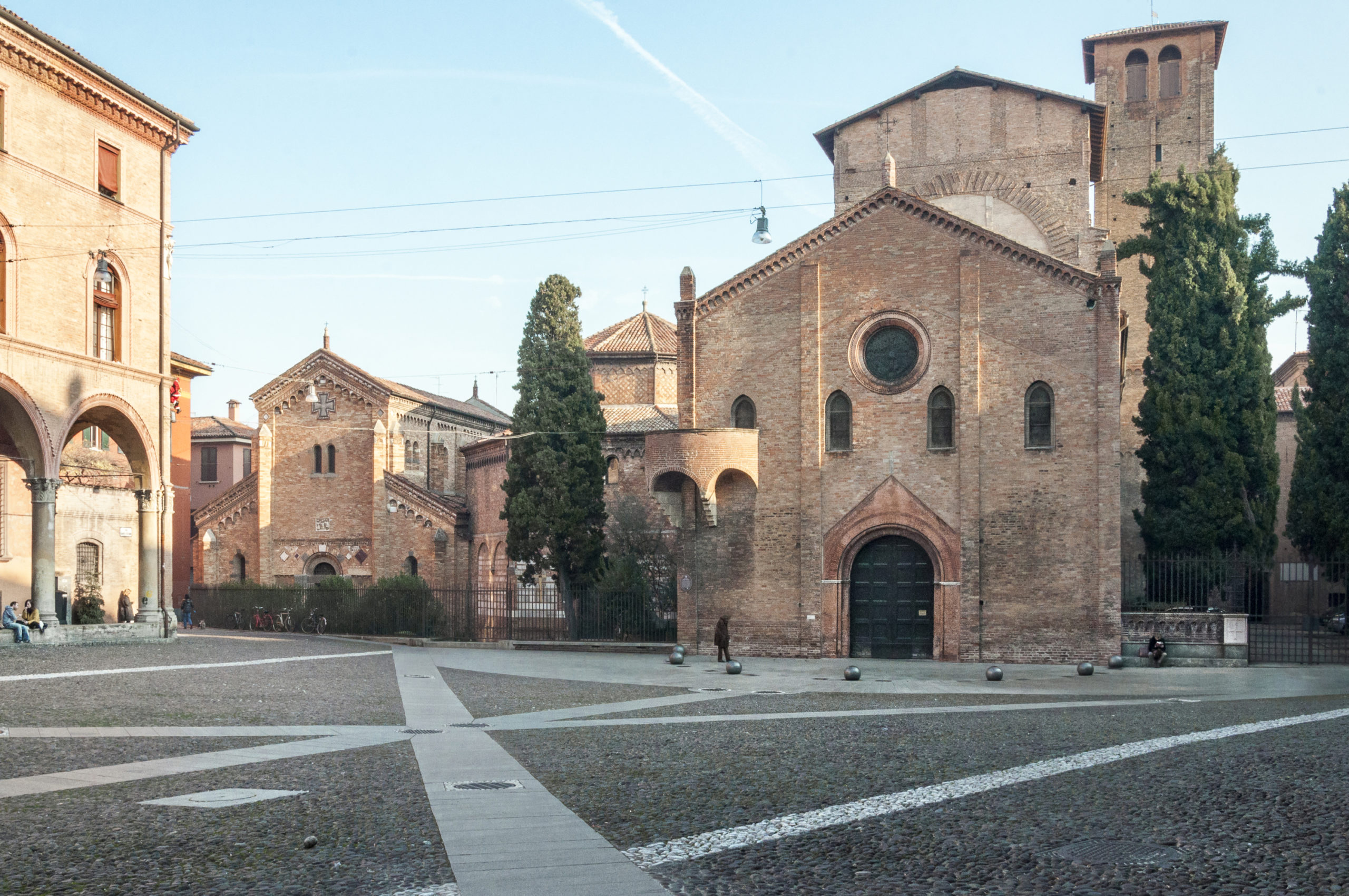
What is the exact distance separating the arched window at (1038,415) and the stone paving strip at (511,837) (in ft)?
55.6

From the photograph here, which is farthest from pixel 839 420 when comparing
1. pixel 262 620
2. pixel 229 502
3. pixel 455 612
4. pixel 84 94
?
pixel 229 502

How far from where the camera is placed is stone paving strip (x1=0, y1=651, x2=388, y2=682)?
719 inches

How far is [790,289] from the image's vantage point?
→ 1089 inches

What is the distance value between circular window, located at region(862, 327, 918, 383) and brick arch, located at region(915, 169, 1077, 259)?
6.38 metres

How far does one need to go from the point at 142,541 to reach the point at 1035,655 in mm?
20068

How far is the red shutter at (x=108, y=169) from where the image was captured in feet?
89.1

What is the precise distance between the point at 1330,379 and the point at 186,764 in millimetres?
27023

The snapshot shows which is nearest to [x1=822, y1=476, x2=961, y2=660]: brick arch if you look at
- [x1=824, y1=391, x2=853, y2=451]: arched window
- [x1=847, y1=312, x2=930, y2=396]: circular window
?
[x1=824, y1=391, x2=853, y2=451]: arched window

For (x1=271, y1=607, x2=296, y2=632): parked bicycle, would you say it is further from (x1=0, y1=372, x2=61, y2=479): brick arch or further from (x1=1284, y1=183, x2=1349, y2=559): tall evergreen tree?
(x1=1284, y1=183, x2=1349, y2=559): tall evergreen tree

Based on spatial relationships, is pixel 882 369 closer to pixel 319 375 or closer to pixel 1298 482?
pixel 1298 482

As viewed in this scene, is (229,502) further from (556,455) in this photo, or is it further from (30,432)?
(30,432)

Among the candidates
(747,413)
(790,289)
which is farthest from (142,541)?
(790,289)

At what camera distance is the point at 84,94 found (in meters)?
26.4

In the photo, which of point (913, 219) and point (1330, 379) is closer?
point (913, 219)
